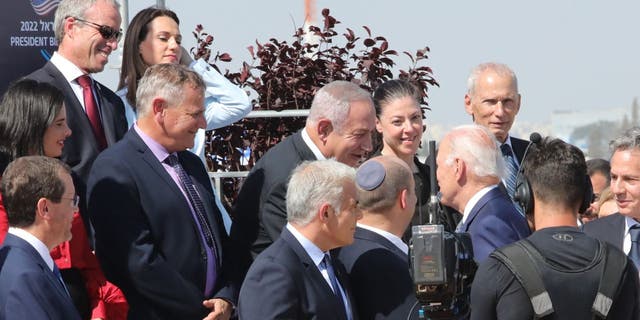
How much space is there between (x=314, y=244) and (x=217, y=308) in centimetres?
83

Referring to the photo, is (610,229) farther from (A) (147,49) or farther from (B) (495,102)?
(A) (147,49)

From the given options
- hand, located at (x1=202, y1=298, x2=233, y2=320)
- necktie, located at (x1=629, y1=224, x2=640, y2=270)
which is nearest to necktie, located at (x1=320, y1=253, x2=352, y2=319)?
hand, located at (x1=202, y1=298, x2=233, y2=320)

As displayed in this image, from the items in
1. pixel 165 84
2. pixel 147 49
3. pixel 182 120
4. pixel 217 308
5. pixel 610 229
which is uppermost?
pixel 147 49

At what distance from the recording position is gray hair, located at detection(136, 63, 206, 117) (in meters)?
6.25

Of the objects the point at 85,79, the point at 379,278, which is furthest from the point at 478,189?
the point at 85,79

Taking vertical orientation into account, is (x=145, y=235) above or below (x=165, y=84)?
below

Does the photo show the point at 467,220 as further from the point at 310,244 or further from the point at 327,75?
the point at 327,75

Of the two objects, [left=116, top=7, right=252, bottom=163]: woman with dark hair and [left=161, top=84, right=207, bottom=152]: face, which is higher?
[left=116, top=7, right=252, bottom=163]: woman with dark hair

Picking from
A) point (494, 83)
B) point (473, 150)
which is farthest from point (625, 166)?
point (473, 150)

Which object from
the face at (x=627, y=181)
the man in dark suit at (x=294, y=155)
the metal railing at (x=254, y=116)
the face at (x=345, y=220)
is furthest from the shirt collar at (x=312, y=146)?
the metal railing at (x=254, y=116)

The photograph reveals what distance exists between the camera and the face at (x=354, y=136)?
6637mm

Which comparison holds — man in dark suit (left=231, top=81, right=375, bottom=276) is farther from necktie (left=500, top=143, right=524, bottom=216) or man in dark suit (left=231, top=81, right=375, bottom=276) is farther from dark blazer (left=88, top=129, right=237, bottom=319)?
necktie (left=500, top=143, right=524, bottom=216)

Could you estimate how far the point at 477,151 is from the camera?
20.1ft

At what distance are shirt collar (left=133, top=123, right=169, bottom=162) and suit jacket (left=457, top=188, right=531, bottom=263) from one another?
1.56 metres
